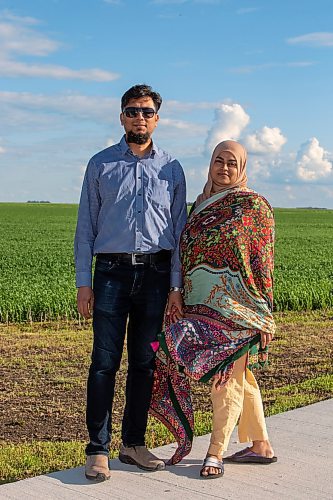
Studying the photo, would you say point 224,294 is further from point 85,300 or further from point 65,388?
point 65,388

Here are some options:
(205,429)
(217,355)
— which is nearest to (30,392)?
(205,429)

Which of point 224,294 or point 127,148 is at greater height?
point 127,148

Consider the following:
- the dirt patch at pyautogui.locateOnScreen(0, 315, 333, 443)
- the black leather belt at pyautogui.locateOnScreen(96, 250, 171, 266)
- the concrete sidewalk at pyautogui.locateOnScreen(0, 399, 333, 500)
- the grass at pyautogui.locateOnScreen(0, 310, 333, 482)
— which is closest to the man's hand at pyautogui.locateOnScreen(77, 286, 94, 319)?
the black leather belt at pyautogui.locateOnScreen(96, 250, 171, 266)

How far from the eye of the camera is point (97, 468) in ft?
14.7

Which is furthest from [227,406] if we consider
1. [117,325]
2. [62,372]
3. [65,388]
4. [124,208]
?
[62,372]

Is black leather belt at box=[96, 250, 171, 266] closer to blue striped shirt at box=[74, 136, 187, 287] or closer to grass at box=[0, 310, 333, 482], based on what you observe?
blue striped shirt at box=[74, 136, 187, 287]

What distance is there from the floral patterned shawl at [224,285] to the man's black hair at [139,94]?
0.62 meters

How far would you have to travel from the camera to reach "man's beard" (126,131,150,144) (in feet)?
15.3

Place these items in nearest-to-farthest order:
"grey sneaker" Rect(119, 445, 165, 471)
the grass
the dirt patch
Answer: "grey sneaker" Rect(119, 445, 165, 471), the grass, the dirt patch

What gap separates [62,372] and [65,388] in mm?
752

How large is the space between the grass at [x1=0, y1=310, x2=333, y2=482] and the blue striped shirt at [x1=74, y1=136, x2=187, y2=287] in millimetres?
1482

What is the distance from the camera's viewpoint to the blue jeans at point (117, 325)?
459 cm

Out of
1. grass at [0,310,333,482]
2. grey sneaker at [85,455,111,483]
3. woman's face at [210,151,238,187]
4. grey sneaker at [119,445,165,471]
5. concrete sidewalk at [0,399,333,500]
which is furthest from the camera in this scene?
grass at [0,310,333,482]

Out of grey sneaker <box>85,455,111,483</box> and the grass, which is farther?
the grass
